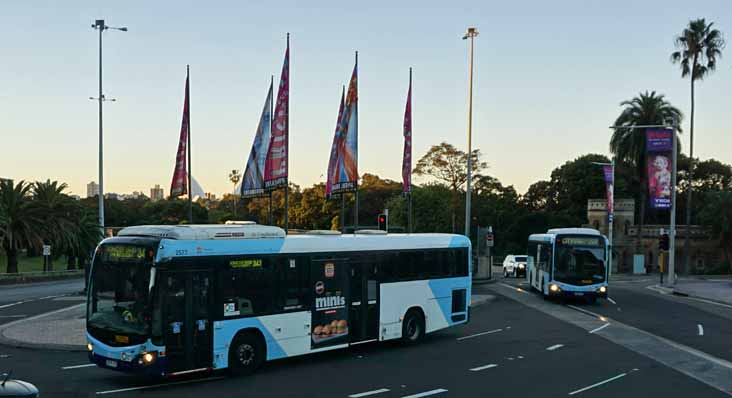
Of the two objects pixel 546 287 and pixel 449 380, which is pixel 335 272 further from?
pixel 546 287

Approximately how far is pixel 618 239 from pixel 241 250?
219ft

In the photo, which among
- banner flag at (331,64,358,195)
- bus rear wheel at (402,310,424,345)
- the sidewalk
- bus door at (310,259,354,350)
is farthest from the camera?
banner flag at (331,64,358,195)

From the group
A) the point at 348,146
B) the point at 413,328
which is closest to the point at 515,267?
the point at 348,146

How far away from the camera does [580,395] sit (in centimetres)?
1355

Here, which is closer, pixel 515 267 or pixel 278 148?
pixel 278 148

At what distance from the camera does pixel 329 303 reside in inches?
663

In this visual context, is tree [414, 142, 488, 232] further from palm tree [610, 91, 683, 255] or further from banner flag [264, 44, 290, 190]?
banner flag [264, 44, 290, 190]

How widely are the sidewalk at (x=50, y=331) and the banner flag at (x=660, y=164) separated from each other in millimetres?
30151

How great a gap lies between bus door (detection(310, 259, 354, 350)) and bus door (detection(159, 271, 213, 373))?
2971 millimetres

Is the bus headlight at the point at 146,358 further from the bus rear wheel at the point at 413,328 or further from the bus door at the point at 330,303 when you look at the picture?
the bus rear wheel at the point at 413,328

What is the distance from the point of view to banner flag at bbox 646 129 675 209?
38.9 metres

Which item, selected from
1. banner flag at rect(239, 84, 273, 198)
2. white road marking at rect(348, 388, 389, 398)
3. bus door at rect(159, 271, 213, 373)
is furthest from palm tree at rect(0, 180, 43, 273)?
white road marking at rect(348, 388, 389, 398)

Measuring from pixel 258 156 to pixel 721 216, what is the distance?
5335cm

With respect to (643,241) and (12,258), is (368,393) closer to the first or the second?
(12,258)
